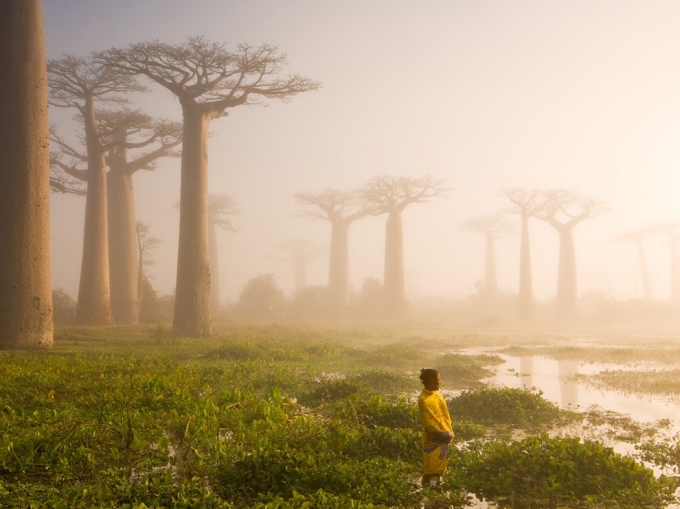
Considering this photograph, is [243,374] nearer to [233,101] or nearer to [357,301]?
[233,101]

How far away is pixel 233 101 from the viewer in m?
20.5

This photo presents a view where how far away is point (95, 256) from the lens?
2323 cm

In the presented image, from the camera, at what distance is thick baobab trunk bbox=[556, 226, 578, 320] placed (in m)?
40.8

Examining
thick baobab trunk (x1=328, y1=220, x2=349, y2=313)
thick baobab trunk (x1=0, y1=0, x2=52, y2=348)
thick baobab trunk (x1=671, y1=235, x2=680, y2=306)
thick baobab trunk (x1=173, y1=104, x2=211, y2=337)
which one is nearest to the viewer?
thick baobab trunk (x1=0, y1=0, x2=52, y2=348)

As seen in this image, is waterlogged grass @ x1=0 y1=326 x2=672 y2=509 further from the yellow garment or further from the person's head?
the person's head

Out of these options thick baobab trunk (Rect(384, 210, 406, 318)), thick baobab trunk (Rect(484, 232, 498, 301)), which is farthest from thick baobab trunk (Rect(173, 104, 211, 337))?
thick baobab trunk (Rect(484, 232, 498, 301))

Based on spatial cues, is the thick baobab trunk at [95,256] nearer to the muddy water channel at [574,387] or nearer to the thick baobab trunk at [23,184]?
the thick baobab trunk at [23,184]

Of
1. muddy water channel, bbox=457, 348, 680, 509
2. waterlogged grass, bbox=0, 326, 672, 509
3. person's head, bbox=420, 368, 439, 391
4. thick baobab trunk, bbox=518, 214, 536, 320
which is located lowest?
muddy water channel, bbox=457, 348, 680, 509

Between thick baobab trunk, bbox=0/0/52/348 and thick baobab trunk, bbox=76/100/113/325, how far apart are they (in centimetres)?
843

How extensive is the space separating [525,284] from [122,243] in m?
26.0

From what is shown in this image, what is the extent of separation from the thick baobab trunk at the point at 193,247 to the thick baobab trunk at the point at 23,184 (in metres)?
5.03

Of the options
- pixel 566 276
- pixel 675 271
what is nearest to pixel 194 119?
pixel 566 276

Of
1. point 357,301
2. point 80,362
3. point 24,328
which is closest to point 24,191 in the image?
point 24,328

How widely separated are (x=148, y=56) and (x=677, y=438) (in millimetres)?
17778
